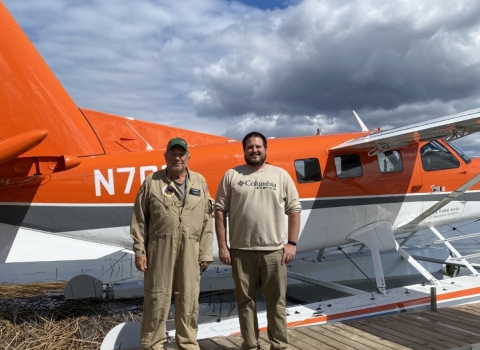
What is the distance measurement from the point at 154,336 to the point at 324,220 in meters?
3.51

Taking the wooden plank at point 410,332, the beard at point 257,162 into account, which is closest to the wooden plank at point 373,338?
the wooden plank at point 410,332

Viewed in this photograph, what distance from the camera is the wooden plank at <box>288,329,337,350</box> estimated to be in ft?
13.5

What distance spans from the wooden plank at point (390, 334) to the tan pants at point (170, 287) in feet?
6.73

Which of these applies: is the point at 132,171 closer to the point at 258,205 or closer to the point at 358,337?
the point at 258,205

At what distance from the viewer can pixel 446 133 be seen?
6.14 meters

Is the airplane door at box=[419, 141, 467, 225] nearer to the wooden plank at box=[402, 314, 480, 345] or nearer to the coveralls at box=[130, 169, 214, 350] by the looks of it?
the wooden plank at box=[402, 314, 480, 345]

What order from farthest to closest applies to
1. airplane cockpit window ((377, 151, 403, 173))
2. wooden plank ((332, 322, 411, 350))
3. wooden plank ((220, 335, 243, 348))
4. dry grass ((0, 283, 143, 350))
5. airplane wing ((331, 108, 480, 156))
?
1. airplane cockpit window ((377, 151, 403, 173))
2. airplane wing ((331, 108, 480, 156))
3. dry grass ((0, 283, 143, 350))
4. wooden plank ((220, 335, 243, 348))
5. wooden plank ((332, 322, 411, 350))

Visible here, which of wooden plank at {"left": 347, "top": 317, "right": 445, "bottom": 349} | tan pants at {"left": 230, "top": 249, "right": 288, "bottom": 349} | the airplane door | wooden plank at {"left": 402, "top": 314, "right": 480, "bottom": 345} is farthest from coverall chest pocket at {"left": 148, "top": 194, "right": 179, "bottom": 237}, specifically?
the airplane door

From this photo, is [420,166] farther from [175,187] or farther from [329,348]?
[175,187]

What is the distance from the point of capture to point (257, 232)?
11.1 feet

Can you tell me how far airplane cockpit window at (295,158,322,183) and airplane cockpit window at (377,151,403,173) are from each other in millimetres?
1003

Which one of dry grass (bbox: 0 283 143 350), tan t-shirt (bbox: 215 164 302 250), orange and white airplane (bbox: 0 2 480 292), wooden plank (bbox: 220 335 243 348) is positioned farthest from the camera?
orange and white airplane (bbox: 0 2 480 292)

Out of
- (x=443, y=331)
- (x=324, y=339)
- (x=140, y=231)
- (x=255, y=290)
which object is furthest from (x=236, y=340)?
(x=443, y=331)

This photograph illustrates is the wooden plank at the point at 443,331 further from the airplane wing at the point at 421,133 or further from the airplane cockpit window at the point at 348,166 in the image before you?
the airplane wing at the point at 421,133
